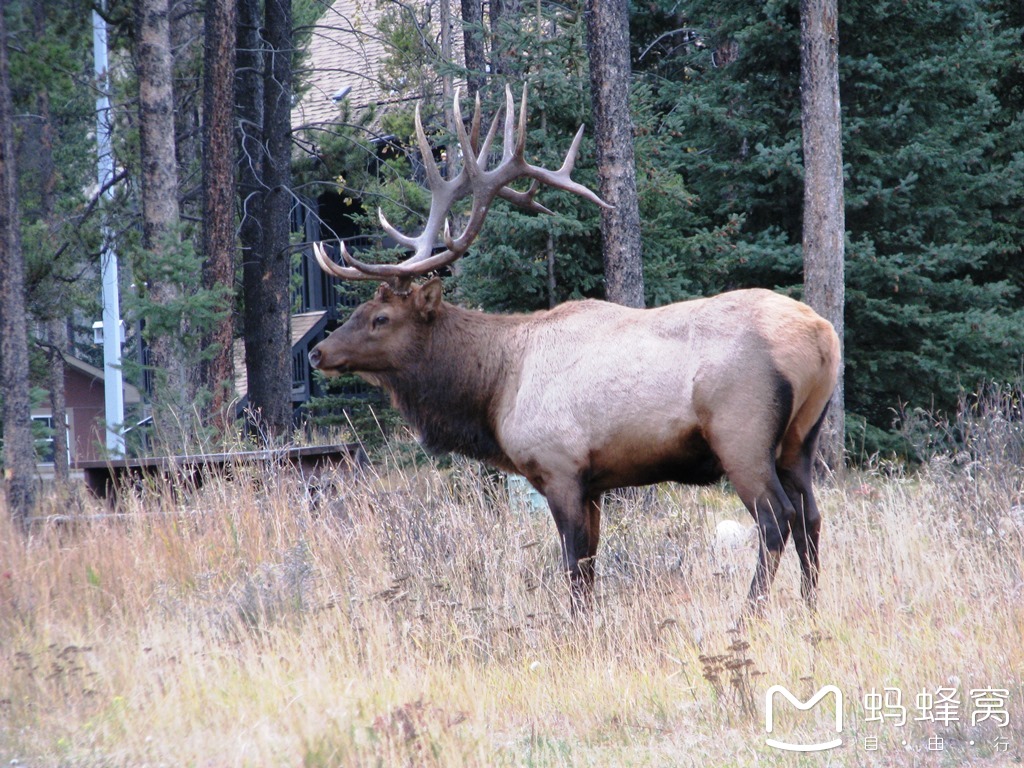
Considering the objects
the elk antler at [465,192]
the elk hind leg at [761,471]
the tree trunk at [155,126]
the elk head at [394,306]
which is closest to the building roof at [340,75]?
the tree trunk at [155,126]

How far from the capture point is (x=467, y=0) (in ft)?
54.6

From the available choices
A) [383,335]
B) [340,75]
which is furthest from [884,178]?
[340,75]

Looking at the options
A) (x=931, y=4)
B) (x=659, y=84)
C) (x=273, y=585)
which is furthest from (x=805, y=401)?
(x=659, y=84)

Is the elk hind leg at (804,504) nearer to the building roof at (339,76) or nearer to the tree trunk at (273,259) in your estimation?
the tree trunk at (273,259)

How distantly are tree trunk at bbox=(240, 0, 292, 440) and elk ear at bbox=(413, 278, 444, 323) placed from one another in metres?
9.05

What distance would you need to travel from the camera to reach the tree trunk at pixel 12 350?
30.6 ft

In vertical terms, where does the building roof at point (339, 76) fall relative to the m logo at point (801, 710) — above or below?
above

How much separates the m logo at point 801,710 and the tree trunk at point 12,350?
6595mm

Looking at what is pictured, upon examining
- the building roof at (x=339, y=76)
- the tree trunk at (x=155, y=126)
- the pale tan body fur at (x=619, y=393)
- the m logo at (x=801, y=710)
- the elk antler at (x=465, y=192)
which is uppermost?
the building roof at (x=339, y=76)

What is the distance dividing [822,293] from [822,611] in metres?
6.09

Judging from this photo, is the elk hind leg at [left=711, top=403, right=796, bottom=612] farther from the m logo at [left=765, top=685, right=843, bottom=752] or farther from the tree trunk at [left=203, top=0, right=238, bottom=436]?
the tree trunk at [left=203, top=0, right=238, bottom=436]

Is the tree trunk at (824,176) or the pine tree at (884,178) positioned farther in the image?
the pine tree at (884,178)

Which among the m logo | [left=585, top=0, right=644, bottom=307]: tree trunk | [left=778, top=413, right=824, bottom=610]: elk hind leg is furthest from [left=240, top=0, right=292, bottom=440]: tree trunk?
the m logo

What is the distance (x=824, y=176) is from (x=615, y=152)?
238cm
